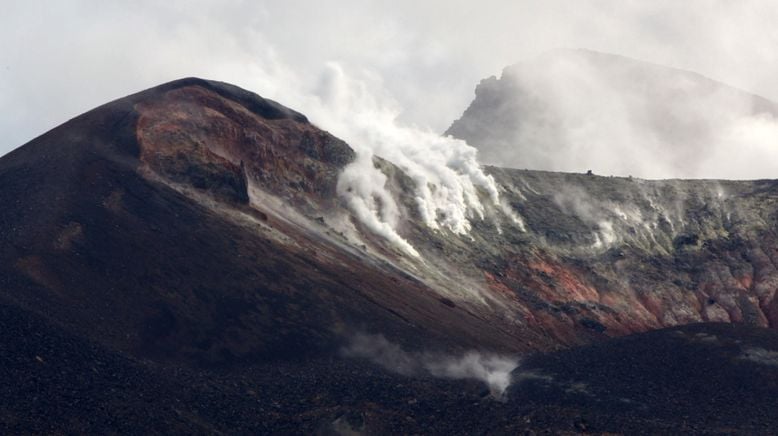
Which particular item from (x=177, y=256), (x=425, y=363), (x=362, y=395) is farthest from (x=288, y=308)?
(x=362, y=395)

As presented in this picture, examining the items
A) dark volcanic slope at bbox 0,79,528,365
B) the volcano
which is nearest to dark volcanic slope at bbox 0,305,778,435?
the volcano

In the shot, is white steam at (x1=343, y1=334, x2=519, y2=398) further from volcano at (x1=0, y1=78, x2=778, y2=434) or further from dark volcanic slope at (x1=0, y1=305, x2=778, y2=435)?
dark volcanic slope at (x1=0, y1=305, x2=778, y2=435)

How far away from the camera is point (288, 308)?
171 ft

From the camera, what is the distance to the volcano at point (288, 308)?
128ft

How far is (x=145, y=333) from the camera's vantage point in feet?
147

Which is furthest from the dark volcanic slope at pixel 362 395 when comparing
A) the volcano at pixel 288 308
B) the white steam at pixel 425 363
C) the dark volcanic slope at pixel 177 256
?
the dark volcanic slope at pixel 177 256

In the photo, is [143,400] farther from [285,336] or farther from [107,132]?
[107,132]

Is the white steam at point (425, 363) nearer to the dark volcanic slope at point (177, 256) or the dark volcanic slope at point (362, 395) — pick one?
the dark volcanic slope at point (362, 395)

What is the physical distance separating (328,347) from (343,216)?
106 feet

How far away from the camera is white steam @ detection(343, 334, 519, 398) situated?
49656 millimetres

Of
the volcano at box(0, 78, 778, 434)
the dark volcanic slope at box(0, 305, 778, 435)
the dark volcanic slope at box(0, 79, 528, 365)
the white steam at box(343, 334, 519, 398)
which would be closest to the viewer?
the dark volcanic slope at box(0, 305, 778, 435)

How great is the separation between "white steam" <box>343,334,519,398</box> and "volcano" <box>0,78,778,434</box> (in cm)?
24

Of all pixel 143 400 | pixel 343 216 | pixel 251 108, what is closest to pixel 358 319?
pixel 143 400

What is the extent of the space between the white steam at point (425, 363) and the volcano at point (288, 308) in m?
0.24
